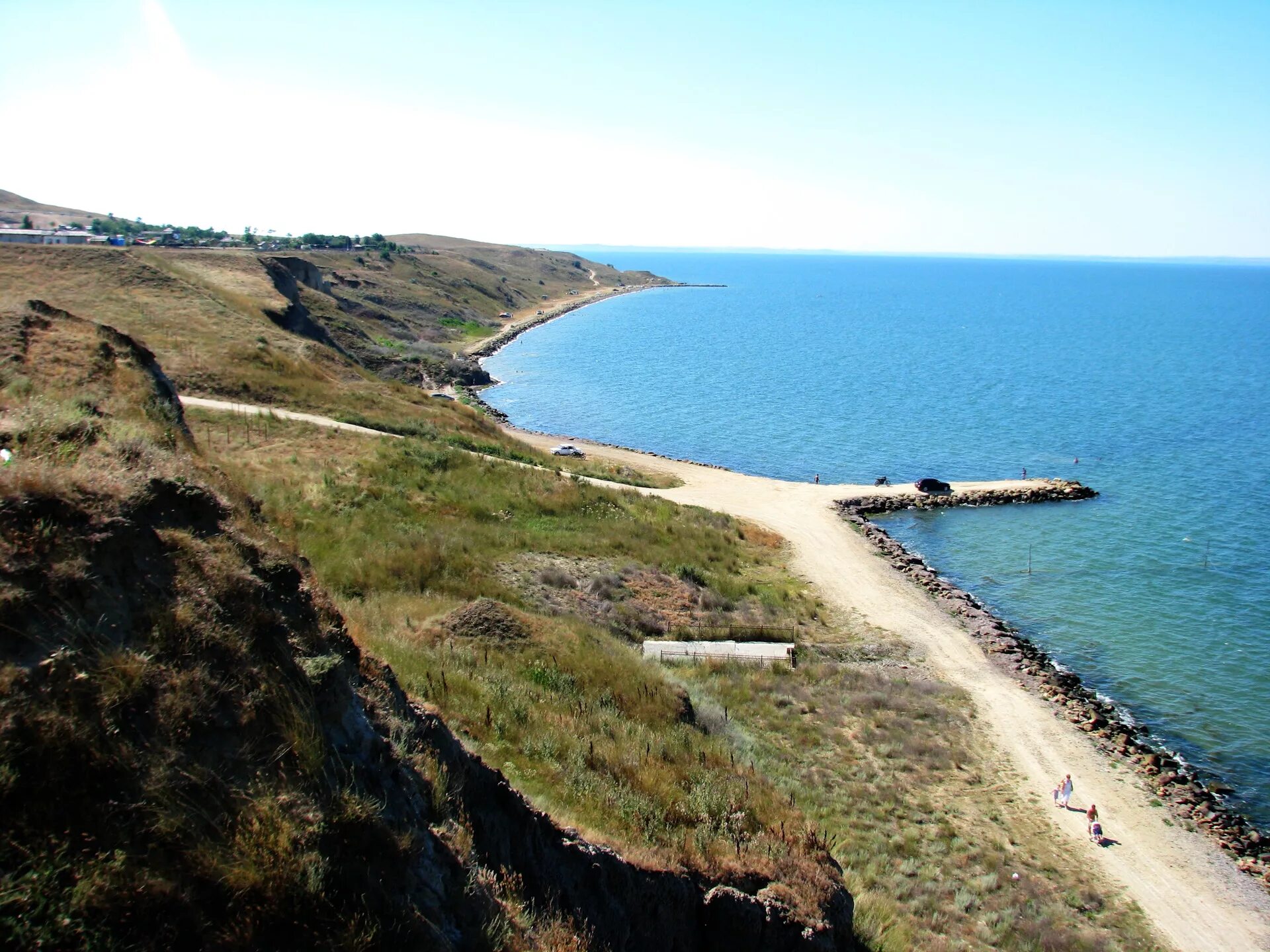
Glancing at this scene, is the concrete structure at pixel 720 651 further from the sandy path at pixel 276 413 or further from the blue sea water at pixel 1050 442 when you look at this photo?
the sandy path at pixel 276 413

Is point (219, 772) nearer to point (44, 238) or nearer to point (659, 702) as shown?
point (659, 702)

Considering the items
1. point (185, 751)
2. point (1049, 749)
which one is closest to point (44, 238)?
point (1049, 749)

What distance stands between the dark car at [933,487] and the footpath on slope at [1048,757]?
388 inches

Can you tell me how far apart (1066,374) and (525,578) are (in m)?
91.6

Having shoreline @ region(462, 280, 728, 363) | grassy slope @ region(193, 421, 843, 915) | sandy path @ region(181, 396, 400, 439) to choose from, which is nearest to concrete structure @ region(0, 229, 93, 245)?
shoreline @ region(462, 280, 728, 363)

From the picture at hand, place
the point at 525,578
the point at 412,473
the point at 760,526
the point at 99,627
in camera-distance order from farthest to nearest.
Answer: the point at 760,526, the point at 412,473, the point at 525,578, the point at 99,627

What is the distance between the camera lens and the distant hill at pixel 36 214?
13350 centimetres

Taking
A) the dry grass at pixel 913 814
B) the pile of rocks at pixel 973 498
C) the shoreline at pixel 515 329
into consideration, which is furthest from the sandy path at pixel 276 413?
the shoreline at pixel 515 329

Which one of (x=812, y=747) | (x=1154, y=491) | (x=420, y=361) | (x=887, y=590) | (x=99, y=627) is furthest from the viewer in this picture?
(x=420, y=361)

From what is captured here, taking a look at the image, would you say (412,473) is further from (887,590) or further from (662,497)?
(887,590)

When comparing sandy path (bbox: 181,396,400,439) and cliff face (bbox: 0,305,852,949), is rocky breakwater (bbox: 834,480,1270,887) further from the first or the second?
sandy path (bbox: 181,396,400,439)

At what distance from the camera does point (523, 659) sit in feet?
58.0

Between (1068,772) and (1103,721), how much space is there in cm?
379

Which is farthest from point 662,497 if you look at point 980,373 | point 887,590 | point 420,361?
point 980,373
